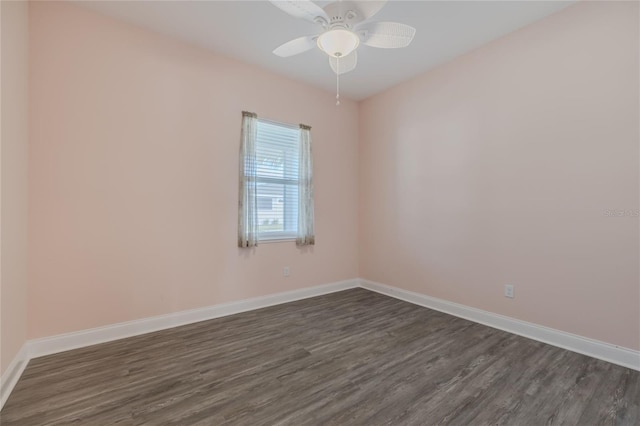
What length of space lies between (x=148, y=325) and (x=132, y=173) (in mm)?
1502

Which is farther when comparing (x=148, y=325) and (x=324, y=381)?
(x=148, y=325)

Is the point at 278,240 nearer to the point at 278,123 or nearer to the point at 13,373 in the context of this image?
the point at 278,123

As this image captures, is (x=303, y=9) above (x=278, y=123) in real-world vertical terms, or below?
above

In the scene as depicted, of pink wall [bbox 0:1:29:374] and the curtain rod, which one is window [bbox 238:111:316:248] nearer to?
the curtain rod

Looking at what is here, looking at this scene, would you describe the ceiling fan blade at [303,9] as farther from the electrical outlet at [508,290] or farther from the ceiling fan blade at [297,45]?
the electrical outlet at [508,290]

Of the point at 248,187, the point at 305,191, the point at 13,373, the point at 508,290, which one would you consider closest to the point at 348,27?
the point at 248,187

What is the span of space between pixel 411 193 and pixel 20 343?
4.07m

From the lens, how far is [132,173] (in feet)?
8.82

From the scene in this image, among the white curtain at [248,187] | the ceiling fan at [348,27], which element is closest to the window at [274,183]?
the white curtain at [248,187]

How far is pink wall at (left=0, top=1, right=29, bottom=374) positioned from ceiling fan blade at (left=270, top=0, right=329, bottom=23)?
1.79 metres

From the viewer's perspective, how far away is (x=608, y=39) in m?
2.22

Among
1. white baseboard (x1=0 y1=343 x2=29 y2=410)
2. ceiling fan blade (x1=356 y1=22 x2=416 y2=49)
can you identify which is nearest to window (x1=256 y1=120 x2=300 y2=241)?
ceiling fan blade (x1=356 y1=22 x2=416 y2=49)

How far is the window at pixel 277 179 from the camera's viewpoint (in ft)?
11.5

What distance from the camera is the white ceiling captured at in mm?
2416
